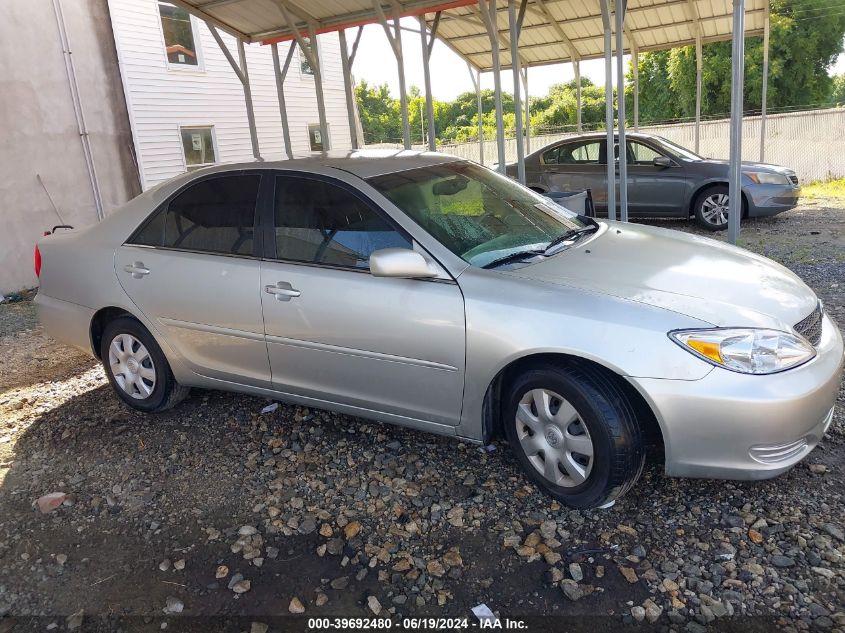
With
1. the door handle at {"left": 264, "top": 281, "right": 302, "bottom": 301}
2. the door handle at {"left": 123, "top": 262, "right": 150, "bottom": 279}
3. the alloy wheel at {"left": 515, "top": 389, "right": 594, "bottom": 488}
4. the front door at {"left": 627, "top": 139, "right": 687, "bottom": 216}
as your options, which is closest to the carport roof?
the front door at {"left": 627, "top": 139, "right": 687, "bottom": 216}

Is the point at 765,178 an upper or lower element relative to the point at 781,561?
upper

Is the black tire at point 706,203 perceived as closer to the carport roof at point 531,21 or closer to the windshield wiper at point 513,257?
the carport roof at point 531,21

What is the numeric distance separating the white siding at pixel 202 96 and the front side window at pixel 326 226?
9.01 meters

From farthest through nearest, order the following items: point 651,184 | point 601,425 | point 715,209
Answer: point 651,184 < point 715,209 < point 601,425

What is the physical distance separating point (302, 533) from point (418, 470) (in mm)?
733

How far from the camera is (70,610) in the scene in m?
2.71

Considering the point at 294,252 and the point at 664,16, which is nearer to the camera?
the point at 294,252

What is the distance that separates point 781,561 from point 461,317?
1641 millimetres

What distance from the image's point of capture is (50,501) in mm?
3547

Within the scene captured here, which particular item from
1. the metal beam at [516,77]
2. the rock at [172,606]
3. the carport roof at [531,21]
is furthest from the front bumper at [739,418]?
the carport roof at [531,21]

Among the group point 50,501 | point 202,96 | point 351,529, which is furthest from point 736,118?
point 202,96

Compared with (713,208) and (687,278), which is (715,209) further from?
(687,278)

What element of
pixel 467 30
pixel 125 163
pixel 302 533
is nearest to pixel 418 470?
pixel 302 533

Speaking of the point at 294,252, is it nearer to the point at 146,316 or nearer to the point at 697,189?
the point at 146,316
